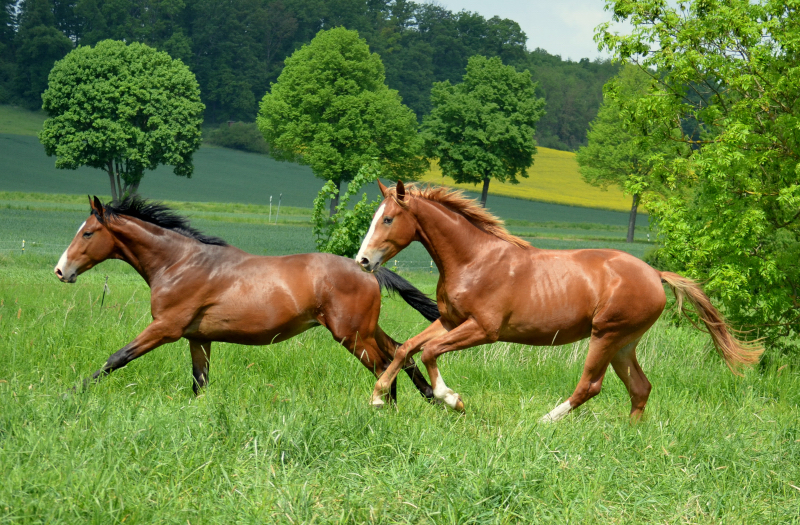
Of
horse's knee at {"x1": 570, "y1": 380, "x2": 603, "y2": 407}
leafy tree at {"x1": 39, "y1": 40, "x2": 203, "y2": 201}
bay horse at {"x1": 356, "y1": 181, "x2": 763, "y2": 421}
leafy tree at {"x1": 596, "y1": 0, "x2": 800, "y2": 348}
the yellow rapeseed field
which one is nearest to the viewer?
bay horse at {"x1": 356, "y1": 181, "x2": 763, "y2": 421}

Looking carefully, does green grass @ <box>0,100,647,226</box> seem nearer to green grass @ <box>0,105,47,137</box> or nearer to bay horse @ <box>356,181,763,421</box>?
green grass @ <box>0,105,47,137</box>

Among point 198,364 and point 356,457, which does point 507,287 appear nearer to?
point 356,457

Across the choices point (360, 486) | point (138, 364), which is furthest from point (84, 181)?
point (360, 486)

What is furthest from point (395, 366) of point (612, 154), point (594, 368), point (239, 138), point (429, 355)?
point (239, 138)

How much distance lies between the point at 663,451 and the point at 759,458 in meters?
0.75

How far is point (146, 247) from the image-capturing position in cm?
631

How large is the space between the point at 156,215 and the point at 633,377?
14.7 feet

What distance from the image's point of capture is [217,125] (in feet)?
293

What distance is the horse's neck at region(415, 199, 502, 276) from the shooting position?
594cm

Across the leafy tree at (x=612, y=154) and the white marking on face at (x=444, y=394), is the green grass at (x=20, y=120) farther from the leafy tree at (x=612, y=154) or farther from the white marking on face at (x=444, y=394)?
the white marking on face at (x=444, y=394)

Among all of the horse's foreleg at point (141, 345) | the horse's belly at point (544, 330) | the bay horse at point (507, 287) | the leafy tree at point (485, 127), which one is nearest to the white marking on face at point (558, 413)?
the bay horse at point (507, 287)

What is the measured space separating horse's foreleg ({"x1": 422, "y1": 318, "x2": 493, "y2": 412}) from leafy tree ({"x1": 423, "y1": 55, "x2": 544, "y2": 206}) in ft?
147

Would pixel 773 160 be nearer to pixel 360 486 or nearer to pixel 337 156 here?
pixel 360 486

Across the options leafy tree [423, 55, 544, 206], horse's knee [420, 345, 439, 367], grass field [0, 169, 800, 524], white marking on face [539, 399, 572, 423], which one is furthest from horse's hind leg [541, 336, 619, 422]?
leafy tree [423, 55, 544, 206]
